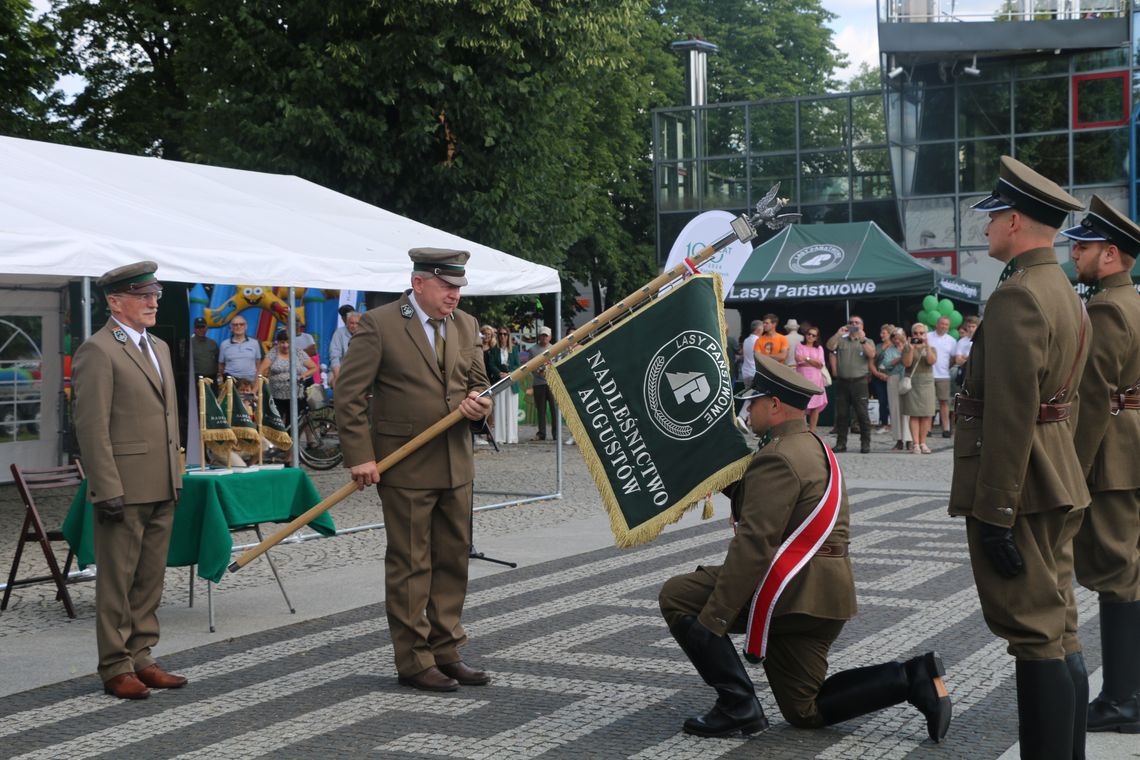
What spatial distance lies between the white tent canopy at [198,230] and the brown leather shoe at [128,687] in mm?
3497

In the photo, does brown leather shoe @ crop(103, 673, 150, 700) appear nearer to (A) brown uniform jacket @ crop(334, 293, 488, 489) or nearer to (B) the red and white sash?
(A) brown uniform jacket @ crop(334, 293, 488, 489)

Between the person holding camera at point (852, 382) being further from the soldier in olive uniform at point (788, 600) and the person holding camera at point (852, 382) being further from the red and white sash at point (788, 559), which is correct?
the red and white sash at point (788, 559)

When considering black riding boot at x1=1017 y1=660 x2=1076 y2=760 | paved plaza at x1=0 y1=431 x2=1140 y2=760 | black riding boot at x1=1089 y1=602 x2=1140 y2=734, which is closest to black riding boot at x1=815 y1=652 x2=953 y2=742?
paved plaza at x1=0 y1=431 x2=1140 y2=760

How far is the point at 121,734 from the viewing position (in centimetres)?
585

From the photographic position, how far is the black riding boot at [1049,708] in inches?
177

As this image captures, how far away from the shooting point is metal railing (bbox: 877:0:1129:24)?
3061 cm

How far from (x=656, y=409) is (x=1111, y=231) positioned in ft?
6.92

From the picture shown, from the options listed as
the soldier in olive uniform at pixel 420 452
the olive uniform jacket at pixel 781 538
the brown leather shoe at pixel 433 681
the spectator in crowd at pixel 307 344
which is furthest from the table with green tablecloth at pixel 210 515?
Result: the spectator in crowd at pixel 307 344

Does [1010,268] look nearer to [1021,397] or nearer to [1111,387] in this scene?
[1021,397]

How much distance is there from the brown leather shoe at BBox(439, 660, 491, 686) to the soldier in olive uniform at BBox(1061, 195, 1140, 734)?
8.94 ft

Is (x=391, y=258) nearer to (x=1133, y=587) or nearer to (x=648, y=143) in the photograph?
(x=1133, y=587)

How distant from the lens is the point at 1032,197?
A: 4637mm

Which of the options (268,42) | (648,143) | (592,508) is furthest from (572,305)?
(592,508)

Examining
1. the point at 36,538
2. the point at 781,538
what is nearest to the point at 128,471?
the point at 36,538
